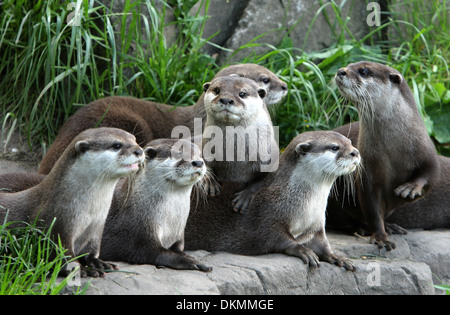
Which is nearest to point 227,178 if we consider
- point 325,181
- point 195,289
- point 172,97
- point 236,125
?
point 236,125

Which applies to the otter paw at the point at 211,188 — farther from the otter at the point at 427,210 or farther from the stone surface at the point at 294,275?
the otter at the point at 427,210

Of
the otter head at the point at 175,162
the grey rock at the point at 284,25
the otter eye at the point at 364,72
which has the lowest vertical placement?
the otter head at the point at 175,162

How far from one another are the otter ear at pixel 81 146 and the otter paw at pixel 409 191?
2.08 metres

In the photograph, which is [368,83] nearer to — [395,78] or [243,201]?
[395,78]

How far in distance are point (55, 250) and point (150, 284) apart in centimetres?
49

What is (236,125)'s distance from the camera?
4383mm

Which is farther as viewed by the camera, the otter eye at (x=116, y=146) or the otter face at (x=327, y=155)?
the otter face at (x=327, y=155)

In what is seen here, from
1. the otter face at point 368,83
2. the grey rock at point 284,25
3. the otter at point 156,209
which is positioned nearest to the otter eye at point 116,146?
the otter at point 156,209

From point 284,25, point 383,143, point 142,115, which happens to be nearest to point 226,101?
point 383,143

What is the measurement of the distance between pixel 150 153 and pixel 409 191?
5.57 feet

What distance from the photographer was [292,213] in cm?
422

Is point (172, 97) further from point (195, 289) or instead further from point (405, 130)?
point (195, 289)

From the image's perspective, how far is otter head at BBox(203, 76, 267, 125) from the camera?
14.0 ft

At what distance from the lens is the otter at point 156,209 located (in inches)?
154
